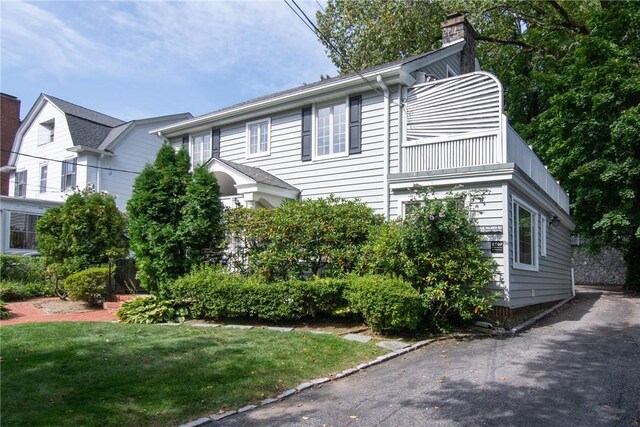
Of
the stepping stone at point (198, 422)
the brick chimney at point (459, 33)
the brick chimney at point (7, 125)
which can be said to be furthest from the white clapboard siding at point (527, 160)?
the brick chimney at point (7, 125)

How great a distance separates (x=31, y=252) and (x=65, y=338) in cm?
1498

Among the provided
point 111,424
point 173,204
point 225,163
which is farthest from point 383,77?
point 111,424

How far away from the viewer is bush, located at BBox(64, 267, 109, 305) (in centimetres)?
1246

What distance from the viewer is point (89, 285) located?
12.5 m

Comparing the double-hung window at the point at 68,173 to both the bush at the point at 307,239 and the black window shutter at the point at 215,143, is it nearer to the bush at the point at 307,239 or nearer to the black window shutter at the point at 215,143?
the black window shutter at the point at 215,143

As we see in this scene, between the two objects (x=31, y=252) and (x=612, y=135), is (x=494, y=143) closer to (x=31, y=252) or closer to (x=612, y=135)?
(x=612, y=135)

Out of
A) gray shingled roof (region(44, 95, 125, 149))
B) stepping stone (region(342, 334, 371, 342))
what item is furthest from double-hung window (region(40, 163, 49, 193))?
stepping stone (region(342, 334, 371, 342))

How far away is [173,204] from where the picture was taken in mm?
11125

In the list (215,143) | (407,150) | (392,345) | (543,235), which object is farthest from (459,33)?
(392,345)

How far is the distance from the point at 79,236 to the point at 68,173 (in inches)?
433

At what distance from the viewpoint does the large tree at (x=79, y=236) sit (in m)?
14.3

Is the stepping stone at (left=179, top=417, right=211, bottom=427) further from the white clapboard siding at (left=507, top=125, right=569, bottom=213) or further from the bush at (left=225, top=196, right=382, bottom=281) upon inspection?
the white clapboard siding at (left=507, top=125, right=569, bottom=213)

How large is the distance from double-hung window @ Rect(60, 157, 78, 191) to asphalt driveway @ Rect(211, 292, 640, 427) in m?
20.8

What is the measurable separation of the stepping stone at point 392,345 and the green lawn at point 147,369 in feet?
1.03
